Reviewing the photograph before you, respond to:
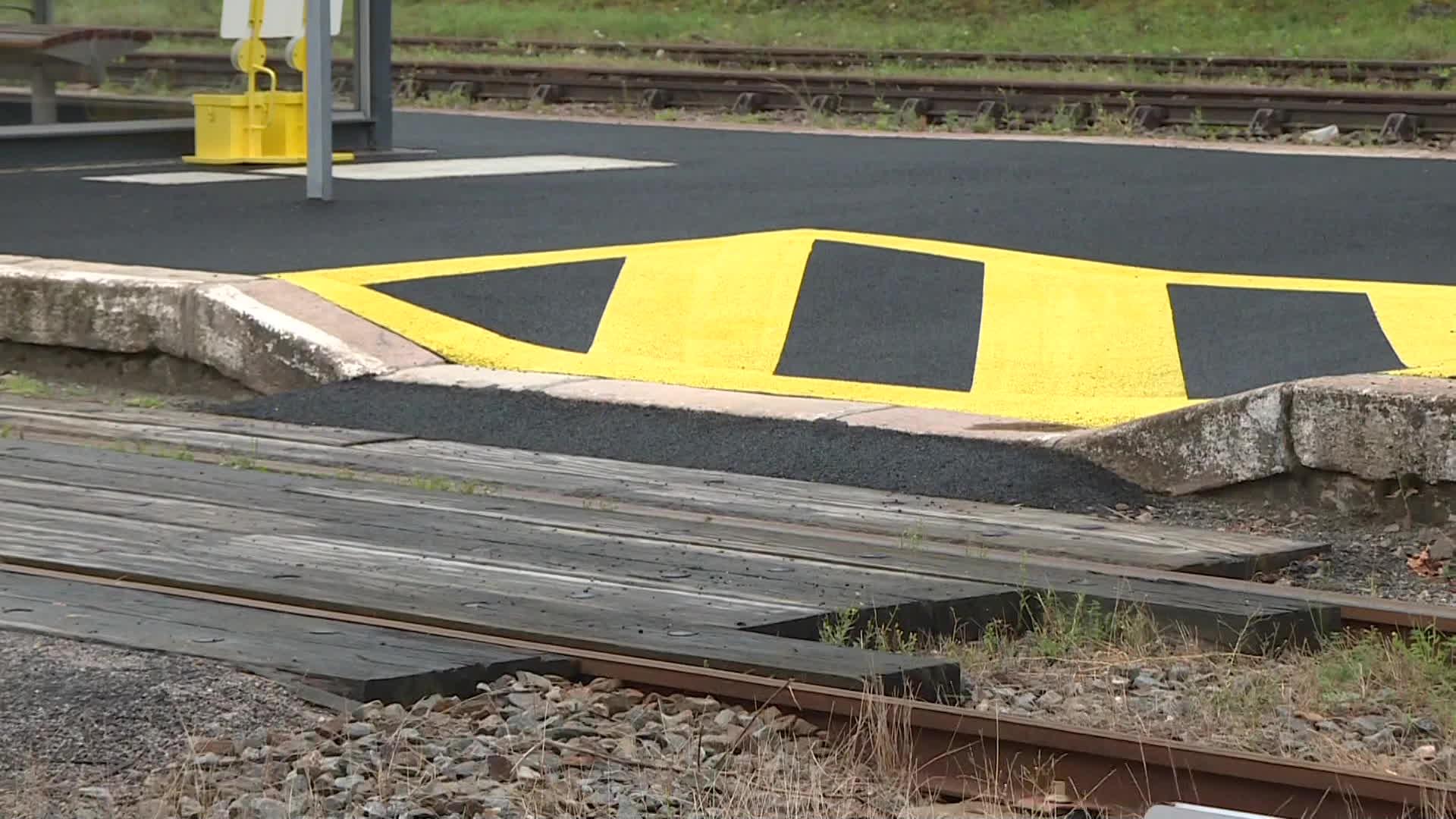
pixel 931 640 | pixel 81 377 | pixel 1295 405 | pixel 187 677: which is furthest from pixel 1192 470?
pixel 81 377

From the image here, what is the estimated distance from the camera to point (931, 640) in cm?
529

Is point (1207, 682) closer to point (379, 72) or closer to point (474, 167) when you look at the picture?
point (474, 167)

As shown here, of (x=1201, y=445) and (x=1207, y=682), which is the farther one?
(x=1201, y=445)

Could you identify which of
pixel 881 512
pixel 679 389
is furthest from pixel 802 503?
pixel 679 389

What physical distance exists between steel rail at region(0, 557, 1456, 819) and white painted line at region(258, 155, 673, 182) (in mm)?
10951

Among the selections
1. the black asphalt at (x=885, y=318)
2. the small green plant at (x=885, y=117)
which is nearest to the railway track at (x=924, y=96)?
the small green plant at (x=885, y=117)

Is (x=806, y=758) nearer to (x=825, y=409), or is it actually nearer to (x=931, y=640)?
(x=931, y=640)

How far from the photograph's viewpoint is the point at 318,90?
42.2ft

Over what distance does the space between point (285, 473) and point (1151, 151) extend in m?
11.6

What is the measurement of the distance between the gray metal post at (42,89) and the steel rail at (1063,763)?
459 inches

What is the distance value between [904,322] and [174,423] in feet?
11.2

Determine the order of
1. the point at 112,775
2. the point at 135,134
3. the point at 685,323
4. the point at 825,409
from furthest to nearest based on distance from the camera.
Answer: the point at 135,134
the point at 685,323
the point at 825,409
the point at 112,775

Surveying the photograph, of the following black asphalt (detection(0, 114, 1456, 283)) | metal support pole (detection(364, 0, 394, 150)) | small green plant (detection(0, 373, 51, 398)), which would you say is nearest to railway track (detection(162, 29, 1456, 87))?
black asphalt (detection(0, 114, 1456, 283))

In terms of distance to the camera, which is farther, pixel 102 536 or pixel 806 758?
pixel 102 536
